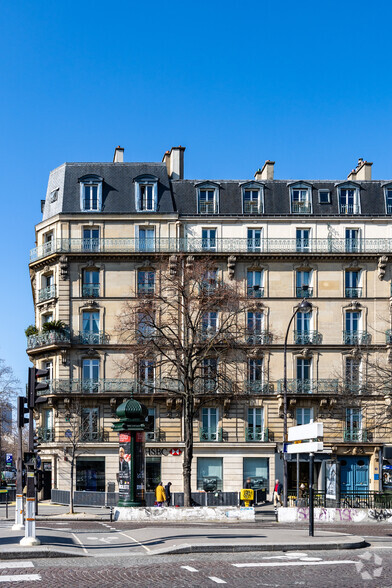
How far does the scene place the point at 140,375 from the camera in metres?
49.8

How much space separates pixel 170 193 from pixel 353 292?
1223 centimetres

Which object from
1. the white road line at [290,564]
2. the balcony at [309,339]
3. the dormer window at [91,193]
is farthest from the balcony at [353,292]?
the white road line at [290,564]

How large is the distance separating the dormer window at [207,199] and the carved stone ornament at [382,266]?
9990 millimetres

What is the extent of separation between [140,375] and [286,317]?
29.8ft

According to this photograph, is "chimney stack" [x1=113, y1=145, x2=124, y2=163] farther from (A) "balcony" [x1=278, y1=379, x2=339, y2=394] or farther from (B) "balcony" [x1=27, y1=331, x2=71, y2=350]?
(A) "balcony" [x1=278, y1=379, x2=339, y2=394]

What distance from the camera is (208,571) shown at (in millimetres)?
16438

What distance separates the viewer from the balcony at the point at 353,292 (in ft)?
170

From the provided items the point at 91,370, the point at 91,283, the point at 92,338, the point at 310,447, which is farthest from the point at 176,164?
the point at 310,447

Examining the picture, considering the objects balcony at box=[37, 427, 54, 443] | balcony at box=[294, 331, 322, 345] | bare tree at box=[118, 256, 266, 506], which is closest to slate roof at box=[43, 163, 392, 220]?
bare tree at box=[118, 256, 266, 506]

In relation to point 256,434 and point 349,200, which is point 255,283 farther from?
point 256,434

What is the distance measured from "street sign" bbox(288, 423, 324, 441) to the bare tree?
11.9 metres

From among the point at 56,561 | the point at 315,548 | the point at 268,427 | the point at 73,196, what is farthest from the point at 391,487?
the point at 56,561

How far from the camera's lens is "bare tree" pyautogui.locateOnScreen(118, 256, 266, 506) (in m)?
39.0

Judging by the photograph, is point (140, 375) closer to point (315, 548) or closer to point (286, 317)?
point (286, 317)
